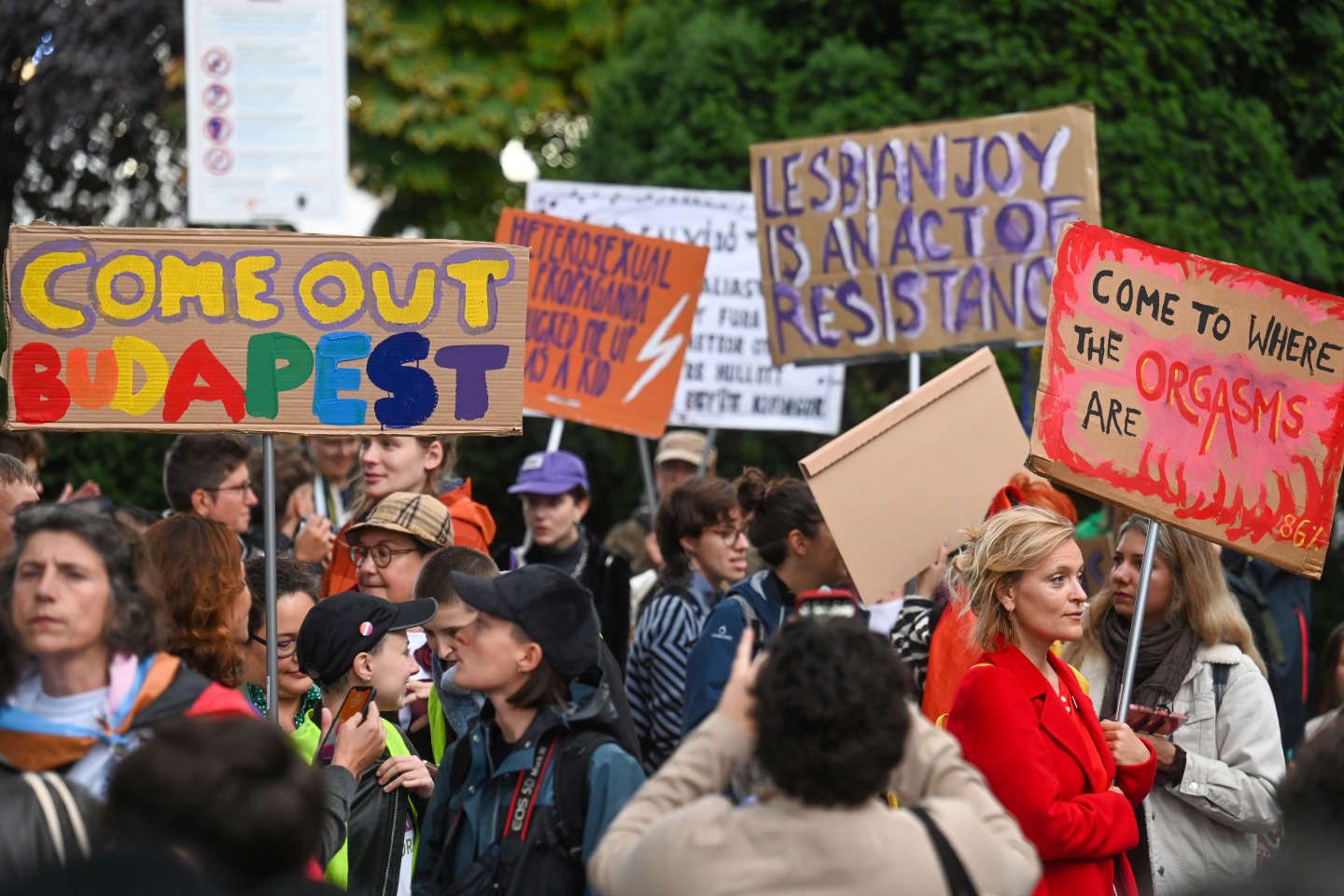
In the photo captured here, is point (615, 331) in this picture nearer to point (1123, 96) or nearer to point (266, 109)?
point (266, 109)

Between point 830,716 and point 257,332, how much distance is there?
8.22 ft

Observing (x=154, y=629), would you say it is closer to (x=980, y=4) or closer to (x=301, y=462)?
(x=301, y=462)

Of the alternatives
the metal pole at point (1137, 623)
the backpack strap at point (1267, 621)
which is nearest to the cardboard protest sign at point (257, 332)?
the metal pole at point (1137, 623)

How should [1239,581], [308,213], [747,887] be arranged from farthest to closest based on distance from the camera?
[308,213]
[1239,581]
[747,887]

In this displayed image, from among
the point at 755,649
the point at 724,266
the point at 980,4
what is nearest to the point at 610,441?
the point at 724,266

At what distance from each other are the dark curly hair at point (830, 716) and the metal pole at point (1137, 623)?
2.03 meters

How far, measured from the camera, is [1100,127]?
9.53 meters

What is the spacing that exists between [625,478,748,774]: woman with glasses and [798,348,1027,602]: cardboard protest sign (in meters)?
0.87

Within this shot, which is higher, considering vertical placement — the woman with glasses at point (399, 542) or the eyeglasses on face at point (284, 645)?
the woman with glasses at point (399, 542)

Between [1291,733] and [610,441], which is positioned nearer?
[1291,733]

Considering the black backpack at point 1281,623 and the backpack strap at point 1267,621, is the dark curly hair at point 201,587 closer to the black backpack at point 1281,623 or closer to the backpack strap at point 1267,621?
the black backpack at point 1281,623

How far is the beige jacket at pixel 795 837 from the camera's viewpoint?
2779 millimetres

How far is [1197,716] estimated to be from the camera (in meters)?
4.84

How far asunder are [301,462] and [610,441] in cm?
436
